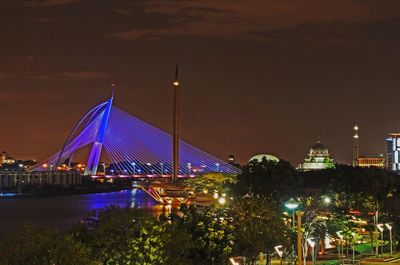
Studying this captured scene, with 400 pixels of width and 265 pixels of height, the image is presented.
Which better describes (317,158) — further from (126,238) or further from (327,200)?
(126,238)

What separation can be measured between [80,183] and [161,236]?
122916 mm

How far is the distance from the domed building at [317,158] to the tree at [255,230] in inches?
4814

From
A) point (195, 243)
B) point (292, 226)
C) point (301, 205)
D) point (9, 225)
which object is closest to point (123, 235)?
point (195, 243)

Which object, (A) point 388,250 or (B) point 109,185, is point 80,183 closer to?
(B) point 109,185

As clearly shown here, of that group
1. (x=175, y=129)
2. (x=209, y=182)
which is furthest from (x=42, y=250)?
(x=175, y=129)

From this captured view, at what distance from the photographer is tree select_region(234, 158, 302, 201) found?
33.6 m

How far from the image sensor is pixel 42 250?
14.1 metres

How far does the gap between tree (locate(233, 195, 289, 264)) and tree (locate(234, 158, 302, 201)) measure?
982 centimetres

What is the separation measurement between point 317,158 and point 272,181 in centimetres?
11791

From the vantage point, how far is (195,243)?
19.4 metres

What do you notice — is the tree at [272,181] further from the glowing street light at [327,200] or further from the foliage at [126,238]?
the foliage at [126,238]

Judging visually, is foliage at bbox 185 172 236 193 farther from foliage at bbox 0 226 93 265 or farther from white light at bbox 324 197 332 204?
foliage at bbox 0 226 93 265

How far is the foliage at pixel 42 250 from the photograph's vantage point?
1387 cm

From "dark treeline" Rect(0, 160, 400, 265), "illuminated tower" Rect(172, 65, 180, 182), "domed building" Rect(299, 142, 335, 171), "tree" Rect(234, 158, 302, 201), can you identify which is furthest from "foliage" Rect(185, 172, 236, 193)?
"domed building" Rect(299, 142, 335, 171)
